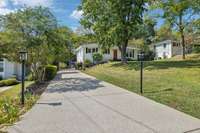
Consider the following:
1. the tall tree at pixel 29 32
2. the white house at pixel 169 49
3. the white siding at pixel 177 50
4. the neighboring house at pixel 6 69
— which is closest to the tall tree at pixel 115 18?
the neighboring house at pixel 6 69

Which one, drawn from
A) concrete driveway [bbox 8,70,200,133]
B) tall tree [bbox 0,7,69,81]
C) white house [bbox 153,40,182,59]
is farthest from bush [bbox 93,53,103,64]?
concrete driveway [bbox 8,70,200,133]

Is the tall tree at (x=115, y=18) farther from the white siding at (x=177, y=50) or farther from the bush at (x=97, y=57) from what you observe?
the white siding at (x=177, y=50)

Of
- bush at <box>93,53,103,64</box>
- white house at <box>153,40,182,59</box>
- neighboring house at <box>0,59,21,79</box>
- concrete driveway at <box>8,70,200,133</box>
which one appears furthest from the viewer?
white house at <box>153,40,182,59</box>

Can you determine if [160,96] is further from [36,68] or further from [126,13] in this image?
[126,13]

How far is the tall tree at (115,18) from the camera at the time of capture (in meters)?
33.2

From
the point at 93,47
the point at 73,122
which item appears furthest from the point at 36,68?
the point at 93,47

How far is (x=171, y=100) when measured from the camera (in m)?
10.7

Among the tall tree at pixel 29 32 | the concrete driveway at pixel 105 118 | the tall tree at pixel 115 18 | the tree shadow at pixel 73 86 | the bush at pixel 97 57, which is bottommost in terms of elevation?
the concrete driveway at pixel 105 118

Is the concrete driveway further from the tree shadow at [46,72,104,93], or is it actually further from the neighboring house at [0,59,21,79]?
the neighboring house at [0,59,21,79]

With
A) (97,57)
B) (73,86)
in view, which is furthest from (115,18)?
(73,86)

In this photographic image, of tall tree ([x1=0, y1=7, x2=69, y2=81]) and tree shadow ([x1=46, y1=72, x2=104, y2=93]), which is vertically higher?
tall tree ([x1=0, y1=7, x2=69, y2=81])

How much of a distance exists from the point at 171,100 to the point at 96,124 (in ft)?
13.2

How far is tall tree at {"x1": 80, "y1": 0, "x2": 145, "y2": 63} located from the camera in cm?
3319

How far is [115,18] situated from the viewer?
33.7 meters
